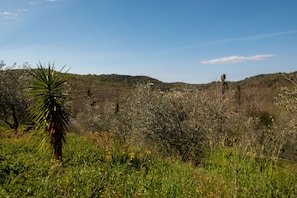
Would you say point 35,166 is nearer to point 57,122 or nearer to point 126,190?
point 57,122

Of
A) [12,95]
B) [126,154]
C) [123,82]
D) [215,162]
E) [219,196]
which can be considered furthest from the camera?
[123,82]

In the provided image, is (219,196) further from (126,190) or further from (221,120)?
(221,120)

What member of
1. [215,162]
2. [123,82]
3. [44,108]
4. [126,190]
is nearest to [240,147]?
[215,162]

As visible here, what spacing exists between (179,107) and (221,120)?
23.7 ft

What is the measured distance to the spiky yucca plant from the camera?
384 inches

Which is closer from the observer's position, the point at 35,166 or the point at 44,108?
the point at 35,166

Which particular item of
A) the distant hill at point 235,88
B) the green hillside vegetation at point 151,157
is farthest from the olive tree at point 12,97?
the distant hill at point 235,88

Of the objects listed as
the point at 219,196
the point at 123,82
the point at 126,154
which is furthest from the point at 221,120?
the point at 123,82

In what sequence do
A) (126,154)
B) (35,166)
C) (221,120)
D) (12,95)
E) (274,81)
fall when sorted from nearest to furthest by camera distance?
1. (35,166)
2. (126,154)
3. (221,120)
4. (12,95)
5. (274,81)

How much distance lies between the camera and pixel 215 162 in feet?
24.5

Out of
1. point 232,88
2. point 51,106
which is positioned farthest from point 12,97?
point 232,88

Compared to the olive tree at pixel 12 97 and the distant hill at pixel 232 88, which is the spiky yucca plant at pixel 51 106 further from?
the distant hill at pixel 232 88

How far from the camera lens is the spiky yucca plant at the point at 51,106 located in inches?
384

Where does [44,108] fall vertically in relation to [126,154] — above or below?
above
